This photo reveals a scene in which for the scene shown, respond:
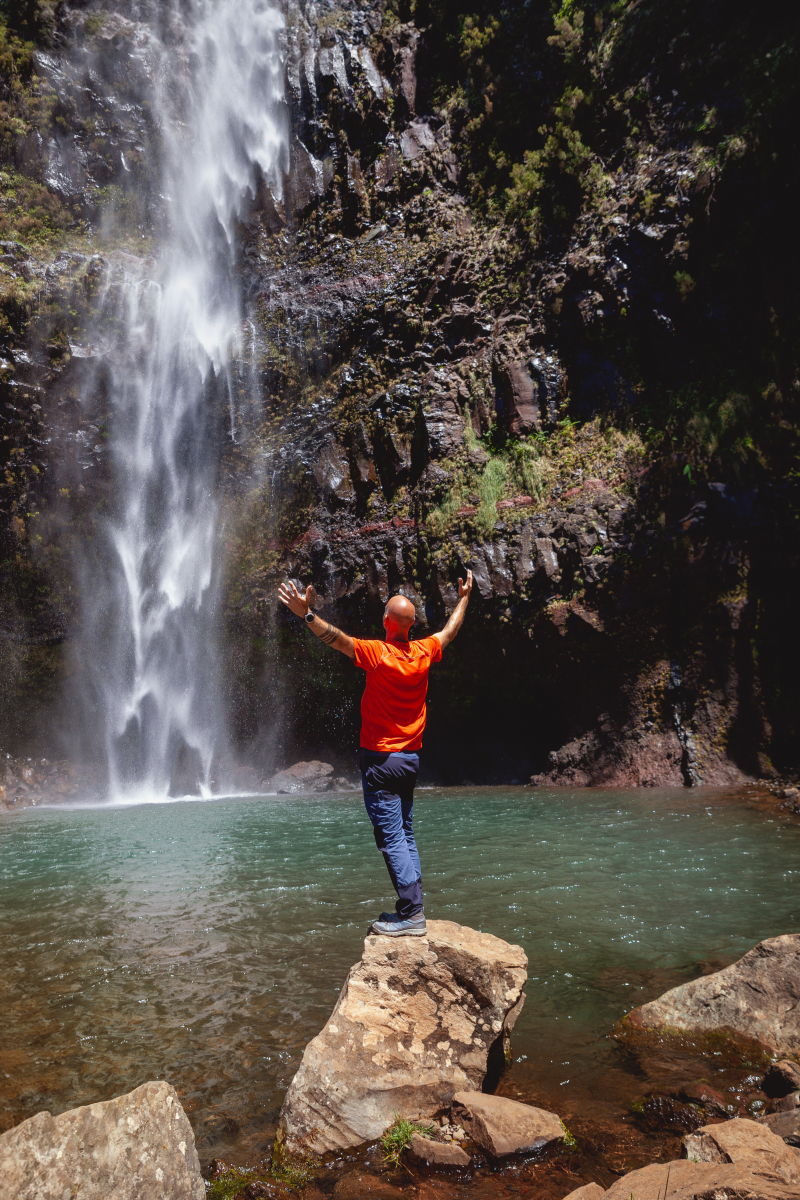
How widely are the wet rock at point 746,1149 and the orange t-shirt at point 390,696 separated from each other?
6.70 feet

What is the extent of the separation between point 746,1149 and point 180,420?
21779 mm

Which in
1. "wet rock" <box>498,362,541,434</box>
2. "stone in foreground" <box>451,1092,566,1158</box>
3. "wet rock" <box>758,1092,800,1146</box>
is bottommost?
"stone in foreground" <box>451,1092,566,1158</box>

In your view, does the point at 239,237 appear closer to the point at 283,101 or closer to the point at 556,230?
the point at 283,101

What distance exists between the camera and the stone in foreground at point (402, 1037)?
2.83 meters

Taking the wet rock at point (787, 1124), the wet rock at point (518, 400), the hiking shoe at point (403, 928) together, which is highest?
the wet rock at point (518, 400)

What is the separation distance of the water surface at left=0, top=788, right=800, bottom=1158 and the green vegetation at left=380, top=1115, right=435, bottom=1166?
56 centimetres

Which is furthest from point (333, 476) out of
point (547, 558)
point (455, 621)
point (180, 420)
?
point (455, 621)

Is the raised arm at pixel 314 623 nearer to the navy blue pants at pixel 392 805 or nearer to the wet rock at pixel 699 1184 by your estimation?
the navy blue pants at pixel 392 805

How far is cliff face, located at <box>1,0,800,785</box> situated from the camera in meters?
14.3

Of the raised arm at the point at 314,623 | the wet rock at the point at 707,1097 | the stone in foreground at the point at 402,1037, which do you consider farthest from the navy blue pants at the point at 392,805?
Answer: the wet rock at the point at 707,1097

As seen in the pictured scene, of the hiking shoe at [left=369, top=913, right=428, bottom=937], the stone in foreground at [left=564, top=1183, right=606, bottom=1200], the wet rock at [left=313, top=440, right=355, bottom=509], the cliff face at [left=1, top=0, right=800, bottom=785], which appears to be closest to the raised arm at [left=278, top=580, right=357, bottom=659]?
the hiking shoe at [left=369, top=913, right=428, bottom=937]

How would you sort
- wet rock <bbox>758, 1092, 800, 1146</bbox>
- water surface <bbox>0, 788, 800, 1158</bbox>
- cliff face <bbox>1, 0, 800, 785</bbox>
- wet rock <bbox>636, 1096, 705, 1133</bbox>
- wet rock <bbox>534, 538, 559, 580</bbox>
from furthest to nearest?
1. wet rock <bbox>534, 538, 559, 580</bbox>
2. cliff face <bbox>1, 0, 800, 785</bbox>
3. water surface <bbox>0, 788, 800, 1158</bbox>
4. wet rock <bbox>636, 1096, 705, 1133</bbox>
5. wet rock <bbox>758, 1092, 800, 1146</bbox>

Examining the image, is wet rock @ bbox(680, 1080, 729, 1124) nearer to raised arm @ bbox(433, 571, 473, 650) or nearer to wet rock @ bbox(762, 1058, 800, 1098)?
wet rock @ bbox(762, 1058, 800, 1098)

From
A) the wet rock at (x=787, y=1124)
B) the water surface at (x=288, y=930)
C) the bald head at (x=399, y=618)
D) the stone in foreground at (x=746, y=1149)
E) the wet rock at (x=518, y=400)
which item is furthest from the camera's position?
the wet rock at (x=518, y=400)
